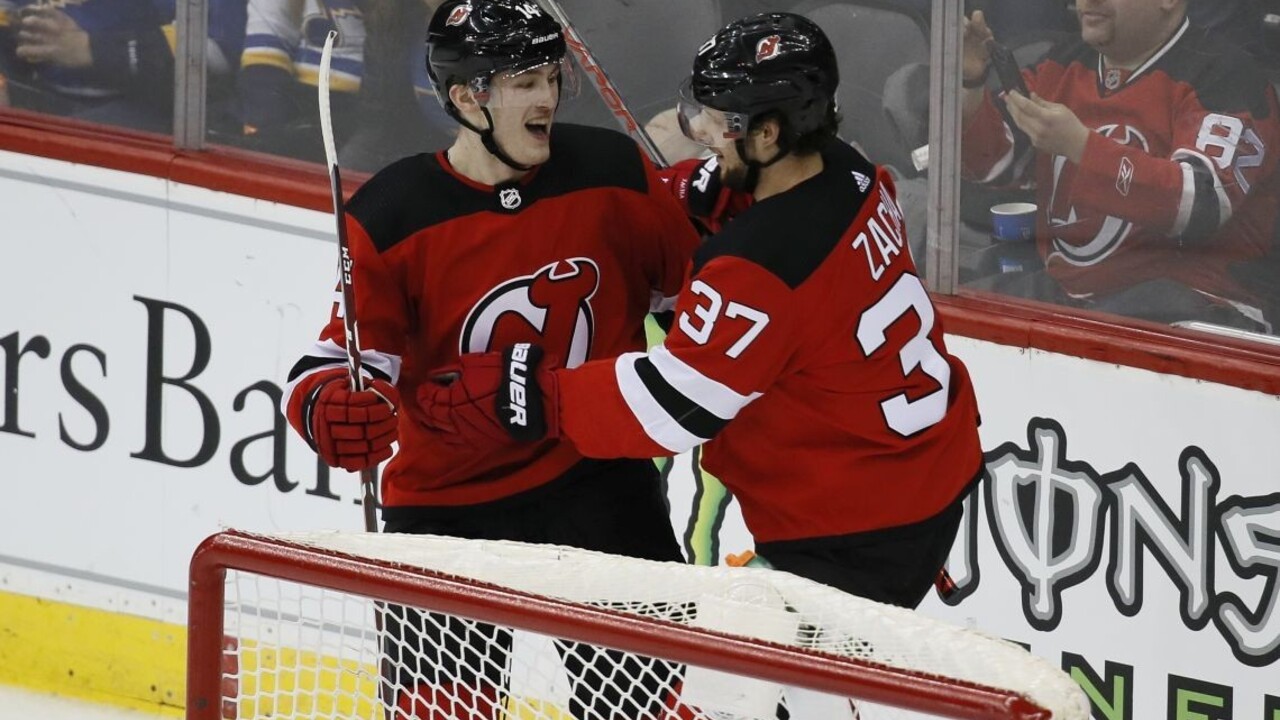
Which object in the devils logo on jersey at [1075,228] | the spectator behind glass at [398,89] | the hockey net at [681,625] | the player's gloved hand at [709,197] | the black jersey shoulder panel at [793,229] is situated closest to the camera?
the hockey net at [681,625]

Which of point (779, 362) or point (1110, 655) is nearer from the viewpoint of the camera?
point (779, 362)

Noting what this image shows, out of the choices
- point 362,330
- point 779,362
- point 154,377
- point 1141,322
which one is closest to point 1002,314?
point 1141,322

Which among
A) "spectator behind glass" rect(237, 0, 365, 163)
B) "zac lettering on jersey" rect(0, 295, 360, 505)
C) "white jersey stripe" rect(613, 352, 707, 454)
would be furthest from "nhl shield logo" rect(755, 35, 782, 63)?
"zac lettering on jersey" rect(0, 295, 360, 505)

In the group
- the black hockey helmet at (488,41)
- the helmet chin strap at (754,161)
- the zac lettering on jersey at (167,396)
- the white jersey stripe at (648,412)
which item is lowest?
the zac lettering on jersey at (167,396)

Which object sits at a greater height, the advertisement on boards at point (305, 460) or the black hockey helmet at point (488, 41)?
the black hockey helmet at point (488, 41)

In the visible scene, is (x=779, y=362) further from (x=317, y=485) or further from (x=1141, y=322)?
(x=317, y=485)

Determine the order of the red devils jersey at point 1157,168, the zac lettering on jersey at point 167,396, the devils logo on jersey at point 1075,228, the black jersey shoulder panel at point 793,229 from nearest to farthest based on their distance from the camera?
the black jersey shoulder panel at point 793,229, the red devils jersey at point 1157,168, the devils logo on jersey at point 1075,228, the zac lettering on jersey at point 167,396

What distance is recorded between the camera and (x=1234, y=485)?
3.19m

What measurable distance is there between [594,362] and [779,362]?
24 centimetres

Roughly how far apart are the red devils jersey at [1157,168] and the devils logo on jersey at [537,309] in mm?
Result: 897

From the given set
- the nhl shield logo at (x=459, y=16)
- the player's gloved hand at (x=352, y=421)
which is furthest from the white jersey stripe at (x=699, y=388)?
the nhl shield logo at (x=459, y=16)

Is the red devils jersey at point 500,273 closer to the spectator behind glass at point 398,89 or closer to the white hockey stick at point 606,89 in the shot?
the white hockey stick at point 606,89

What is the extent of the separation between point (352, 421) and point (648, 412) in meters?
0.36

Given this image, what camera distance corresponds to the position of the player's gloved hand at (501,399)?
2555mm
